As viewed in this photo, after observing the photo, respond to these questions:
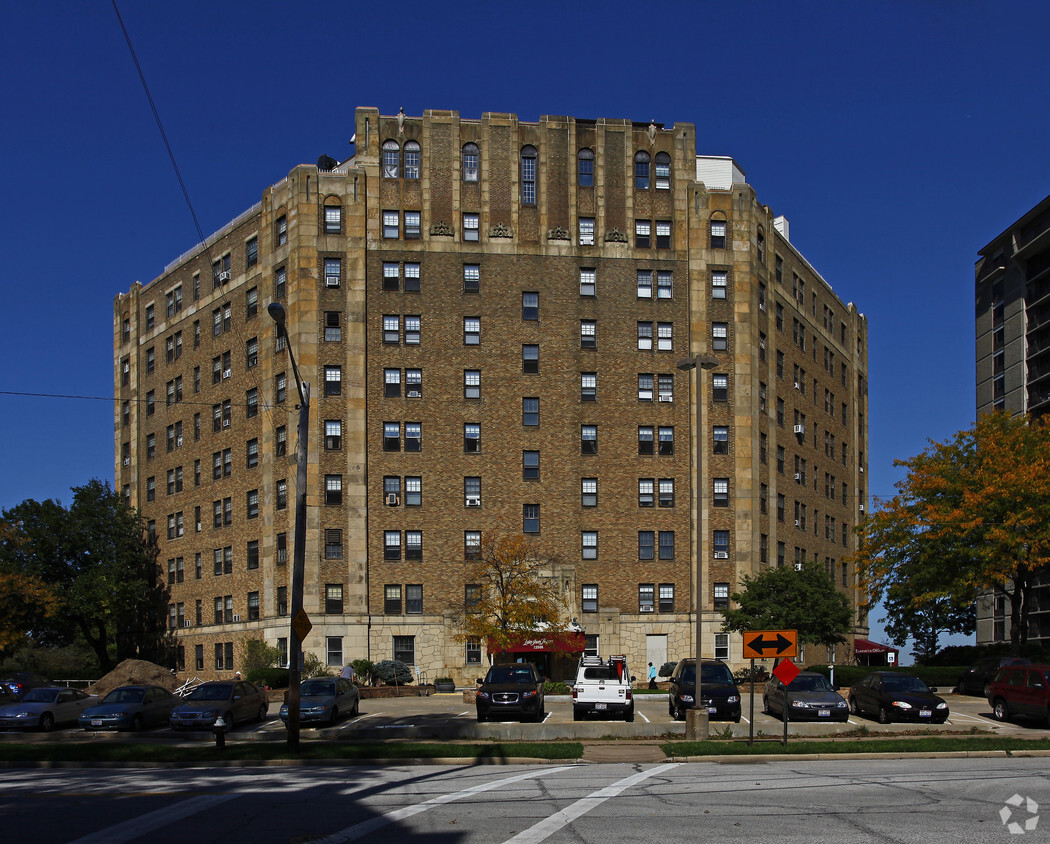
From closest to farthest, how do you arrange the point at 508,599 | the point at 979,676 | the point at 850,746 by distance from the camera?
the point at 850,746
the point at 979,676
the point at 508,599

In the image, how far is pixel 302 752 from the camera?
84.7 feet

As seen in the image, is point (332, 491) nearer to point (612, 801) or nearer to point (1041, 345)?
point (612, 801)

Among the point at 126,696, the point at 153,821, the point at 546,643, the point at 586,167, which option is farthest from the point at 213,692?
the point at 586,167

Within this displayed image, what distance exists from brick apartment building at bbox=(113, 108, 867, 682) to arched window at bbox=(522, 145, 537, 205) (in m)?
0.13

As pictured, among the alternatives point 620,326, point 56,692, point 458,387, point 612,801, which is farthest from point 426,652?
point 612,801

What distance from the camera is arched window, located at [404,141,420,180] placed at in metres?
63.9

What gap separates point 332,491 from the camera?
60625 mm

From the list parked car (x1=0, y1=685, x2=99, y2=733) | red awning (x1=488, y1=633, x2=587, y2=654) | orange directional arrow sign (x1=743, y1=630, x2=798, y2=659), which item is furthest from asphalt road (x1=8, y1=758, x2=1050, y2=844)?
red awning (x1=488, y1=633, x2=587, y2=654)

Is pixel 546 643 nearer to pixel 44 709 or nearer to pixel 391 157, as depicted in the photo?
pixel 44 709

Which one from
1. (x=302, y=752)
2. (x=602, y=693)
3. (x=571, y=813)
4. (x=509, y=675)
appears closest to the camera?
(x=571, y=813)

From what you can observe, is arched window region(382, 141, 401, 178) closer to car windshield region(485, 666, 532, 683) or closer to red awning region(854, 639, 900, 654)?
car windshield region(485, 666, 532, 683)

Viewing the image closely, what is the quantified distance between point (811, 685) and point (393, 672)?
27560 millimetres

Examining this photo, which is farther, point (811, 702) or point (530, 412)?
point (530, 412)

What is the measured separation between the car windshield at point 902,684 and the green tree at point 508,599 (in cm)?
2047
